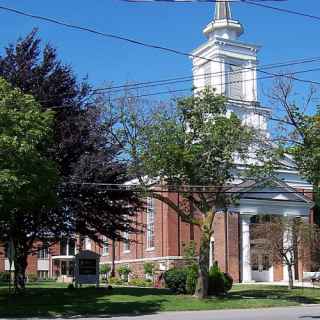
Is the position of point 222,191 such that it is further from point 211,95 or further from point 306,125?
point 306,125

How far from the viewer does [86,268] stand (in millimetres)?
41469

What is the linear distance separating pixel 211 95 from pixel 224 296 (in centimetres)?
1070

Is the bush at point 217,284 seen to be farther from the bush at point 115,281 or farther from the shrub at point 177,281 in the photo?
the bush at point 115,281

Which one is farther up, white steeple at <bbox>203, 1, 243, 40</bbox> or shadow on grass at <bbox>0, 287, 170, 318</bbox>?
white steeple at <bbox>203, 1, 243, 40</bbox>

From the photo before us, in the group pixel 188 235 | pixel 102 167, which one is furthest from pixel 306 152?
pixel 188 235

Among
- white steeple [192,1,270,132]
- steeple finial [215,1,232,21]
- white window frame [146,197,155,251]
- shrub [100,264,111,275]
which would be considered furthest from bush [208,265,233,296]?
steeple finial [215,1,232,21]

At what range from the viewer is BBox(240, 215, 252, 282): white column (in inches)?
2137

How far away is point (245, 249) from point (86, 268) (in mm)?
18002

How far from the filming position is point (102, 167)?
33344 mm

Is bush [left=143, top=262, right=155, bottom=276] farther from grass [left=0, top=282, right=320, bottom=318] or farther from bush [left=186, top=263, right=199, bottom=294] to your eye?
grass [left=0, top=282, right=320, bottom=318]

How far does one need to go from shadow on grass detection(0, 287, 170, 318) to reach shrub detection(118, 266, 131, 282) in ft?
99.6

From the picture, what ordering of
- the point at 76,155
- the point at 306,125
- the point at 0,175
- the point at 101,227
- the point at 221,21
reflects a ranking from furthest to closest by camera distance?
the point at 221,21
the point at 101,227
the point at 76,155
the point at 306,125
the point at 0,175

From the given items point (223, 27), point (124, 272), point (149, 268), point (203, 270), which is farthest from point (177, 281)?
point (223, 27)

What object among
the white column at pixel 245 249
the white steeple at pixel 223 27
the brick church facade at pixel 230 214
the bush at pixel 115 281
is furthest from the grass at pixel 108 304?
the white steeple at pixel 223 27
